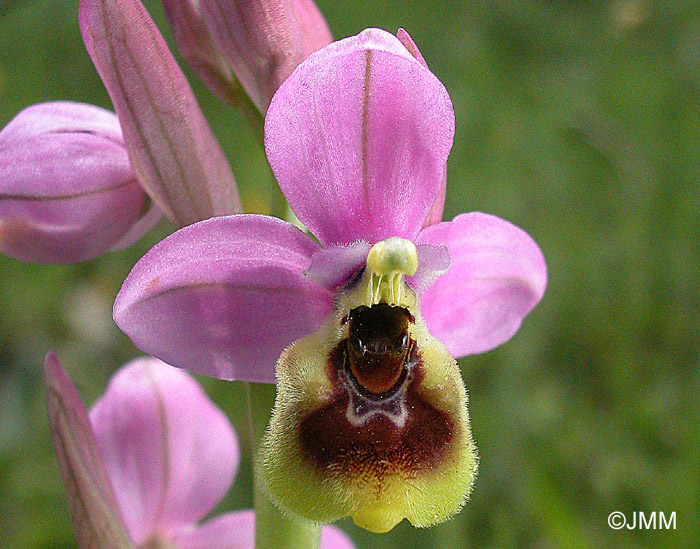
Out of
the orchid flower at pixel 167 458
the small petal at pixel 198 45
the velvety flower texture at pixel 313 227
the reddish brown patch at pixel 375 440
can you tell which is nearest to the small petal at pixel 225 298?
the velvety flower texture at pixel 313 227

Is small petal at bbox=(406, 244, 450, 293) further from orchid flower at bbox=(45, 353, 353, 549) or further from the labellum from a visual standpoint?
orchid flower at bbox=(45, 353, 353, 549)

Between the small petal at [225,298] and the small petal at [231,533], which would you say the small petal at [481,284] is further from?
the small petal at [231,533]

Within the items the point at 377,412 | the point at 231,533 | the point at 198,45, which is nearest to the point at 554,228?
the point at 231,533

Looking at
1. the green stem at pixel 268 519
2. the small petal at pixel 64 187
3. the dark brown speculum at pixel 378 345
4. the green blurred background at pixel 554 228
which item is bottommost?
the green blurred background at pixel 554 228

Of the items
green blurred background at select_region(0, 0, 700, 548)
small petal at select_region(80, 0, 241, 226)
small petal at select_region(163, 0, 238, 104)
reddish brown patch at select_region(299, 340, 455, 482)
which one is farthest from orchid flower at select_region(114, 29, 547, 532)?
green blurred background at select_region(0, 0, 700, 548)

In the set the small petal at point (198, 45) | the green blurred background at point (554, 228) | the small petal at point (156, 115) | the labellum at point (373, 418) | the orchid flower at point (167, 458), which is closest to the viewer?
the labellum at point (373, 418)

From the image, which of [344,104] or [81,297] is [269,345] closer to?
[344,104]

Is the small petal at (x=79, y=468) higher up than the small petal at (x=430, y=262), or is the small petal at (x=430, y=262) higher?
the small petal at (x=430, y=262)
